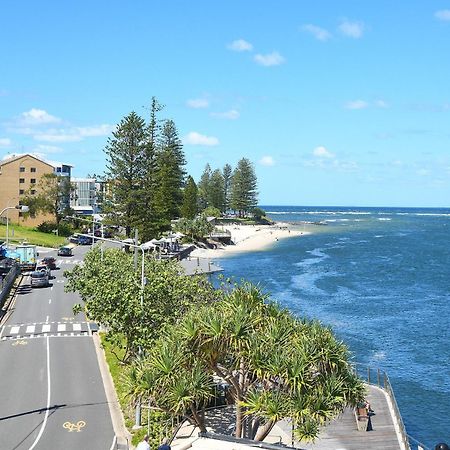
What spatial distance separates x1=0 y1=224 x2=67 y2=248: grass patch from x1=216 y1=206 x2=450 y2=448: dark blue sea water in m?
28.0

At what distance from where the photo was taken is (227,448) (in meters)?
17.1

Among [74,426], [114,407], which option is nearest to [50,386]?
[114,407]

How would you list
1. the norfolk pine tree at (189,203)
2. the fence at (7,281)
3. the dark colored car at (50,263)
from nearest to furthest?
the fence at (7,281), the dark colored car at (50,263), the norfolk pine tree at (189,203)

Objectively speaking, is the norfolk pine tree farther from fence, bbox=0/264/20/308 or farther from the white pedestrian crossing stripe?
the white pedestrian crossing stripe

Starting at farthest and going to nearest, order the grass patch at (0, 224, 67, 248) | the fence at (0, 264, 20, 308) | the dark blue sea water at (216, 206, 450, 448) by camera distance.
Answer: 1. the grass patch at (0, 224, 67, 248)
2. the fence at (0, 264, 20, 308)
3. the dark blue sea water at (216, 206, 450, 448)

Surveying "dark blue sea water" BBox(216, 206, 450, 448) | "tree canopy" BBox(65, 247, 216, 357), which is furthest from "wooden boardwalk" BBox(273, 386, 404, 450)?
"tree canopy" BBox(65, 247, 216, 357)

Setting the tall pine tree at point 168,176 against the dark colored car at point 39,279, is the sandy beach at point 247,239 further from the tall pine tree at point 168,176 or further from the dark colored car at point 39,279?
the dark colored car at point 39,279

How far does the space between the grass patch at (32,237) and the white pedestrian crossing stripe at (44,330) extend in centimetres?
4736

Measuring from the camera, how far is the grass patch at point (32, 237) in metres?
92.4

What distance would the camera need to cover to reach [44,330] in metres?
42.8

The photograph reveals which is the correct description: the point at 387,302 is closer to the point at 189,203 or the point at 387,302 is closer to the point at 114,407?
the point at 114,407

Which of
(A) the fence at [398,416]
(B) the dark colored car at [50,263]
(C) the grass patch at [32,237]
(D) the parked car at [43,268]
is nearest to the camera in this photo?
(A) the fence at [398,416]

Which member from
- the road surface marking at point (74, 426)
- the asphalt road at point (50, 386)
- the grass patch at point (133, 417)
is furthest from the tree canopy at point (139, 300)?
the road surface marking at point (74, 426)

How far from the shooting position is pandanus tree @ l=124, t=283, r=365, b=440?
17844 millimetres
